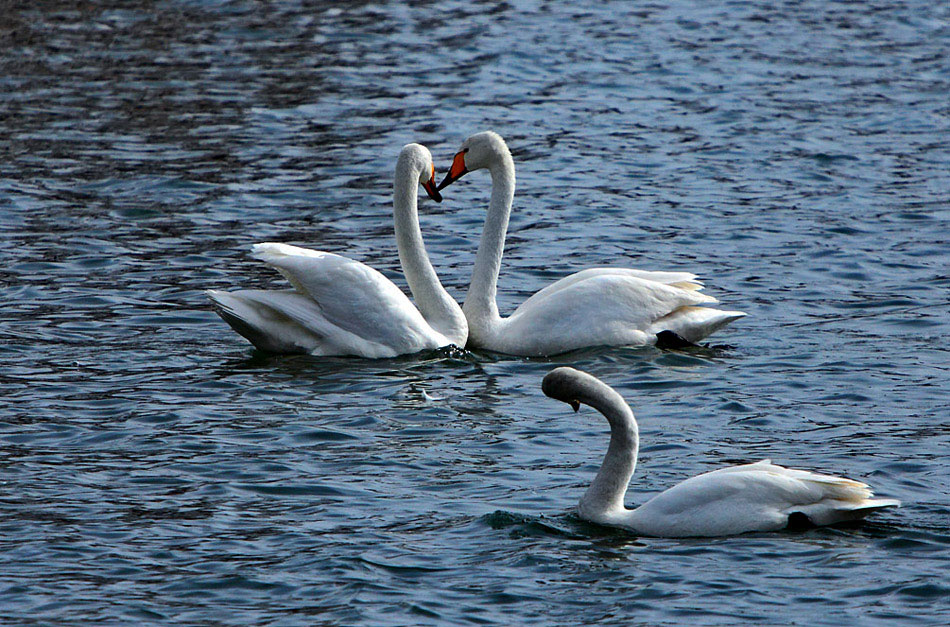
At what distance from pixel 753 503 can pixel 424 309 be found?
13.5 ft

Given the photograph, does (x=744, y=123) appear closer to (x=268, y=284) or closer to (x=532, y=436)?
(x=268, y=284)

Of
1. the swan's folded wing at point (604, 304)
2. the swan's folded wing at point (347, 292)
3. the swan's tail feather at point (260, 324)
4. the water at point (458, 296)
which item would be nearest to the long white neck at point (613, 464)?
the water at point (458, 296)

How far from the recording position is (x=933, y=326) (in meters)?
11.3

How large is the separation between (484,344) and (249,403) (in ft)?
6.61

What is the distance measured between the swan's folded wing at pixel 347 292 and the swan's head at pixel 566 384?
314cm

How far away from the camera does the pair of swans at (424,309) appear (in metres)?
10.5

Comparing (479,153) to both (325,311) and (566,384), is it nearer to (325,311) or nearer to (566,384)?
(325,311)

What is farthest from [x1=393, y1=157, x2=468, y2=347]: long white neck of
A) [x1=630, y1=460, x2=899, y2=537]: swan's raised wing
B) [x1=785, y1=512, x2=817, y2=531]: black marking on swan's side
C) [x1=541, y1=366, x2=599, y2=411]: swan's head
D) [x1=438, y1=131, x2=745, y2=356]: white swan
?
[x1=785, y1=512, x2=817, y2=531]: black marking on swan's side

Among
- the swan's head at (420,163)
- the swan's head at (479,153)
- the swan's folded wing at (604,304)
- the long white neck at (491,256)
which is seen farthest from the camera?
the swan's head at (479,153)

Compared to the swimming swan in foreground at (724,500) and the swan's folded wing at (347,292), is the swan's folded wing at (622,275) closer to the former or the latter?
the swan's folded wing at (347,292)

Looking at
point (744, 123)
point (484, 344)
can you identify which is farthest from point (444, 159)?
point (484, 344)

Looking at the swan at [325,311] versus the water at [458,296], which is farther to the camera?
the swan at [325,311]

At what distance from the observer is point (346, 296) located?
10547 millimetres

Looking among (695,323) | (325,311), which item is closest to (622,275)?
(695,323)
